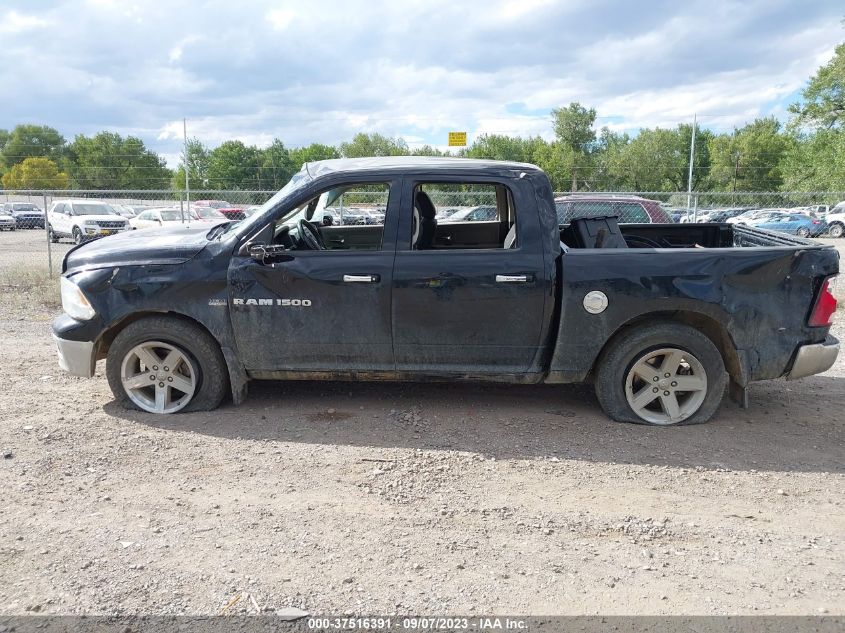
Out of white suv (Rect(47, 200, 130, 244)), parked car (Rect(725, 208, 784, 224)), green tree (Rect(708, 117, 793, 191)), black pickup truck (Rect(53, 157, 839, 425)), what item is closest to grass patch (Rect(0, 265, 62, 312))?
black pickup truck (Rect(53, 157, 839, 425))

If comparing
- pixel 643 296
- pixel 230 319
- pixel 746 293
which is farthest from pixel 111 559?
pixel 746 293

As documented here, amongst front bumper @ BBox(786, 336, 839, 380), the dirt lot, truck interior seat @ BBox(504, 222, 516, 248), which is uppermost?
truck interior seat @ BBox(504, 222, 516, 248)

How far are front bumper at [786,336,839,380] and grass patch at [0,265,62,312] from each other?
9.29 metres

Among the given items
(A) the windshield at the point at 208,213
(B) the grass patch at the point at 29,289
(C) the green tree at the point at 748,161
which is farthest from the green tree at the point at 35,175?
(C) the green tree at the point at 748,161

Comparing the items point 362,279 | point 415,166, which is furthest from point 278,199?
point 415,166

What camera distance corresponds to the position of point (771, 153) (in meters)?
68.9

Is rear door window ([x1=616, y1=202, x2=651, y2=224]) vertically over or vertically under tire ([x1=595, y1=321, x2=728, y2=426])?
over

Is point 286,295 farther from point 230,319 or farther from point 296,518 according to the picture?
point 296,518

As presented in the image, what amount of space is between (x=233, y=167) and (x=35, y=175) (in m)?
23.3

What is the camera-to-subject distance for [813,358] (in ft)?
15.4

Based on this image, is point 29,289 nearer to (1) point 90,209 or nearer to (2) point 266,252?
(2) point 266,252

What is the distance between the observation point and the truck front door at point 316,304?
4.68m

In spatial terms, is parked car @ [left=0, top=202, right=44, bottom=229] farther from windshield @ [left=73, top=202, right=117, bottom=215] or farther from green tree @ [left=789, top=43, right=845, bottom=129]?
green tree @ [left=789, top=43, right=845, bottom=129]

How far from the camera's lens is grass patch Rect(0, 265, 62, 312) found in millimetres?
9516
